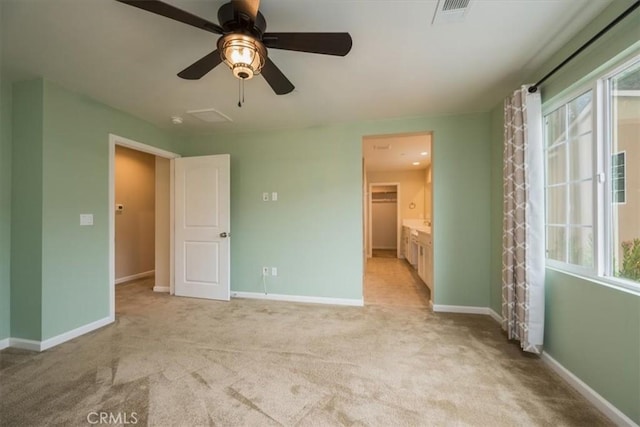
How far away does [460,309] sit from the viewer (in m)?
3.14

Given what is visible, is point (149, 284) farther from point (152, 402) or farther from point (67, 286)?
point (152, 402)

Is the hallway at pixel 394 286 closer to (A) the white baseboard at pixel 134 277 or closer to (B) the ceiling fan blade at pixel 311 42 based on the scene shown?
(B) the ceiling fan blade at pixel 311 42

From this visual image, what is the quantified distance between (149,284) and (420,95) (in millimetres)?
4886

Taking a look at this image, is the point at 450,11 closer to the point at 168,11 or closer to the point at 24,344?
the point at 168,11

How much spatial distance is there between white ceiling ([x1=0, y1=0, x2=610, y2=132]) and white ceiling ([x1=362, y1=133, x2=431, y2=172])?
1.04 meters

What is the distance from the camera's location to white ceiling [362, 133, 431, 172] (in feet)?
14.3

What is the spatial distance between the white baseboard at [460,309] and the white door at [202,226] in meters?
2.73

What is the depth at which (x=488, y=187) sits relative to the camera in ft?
10.1

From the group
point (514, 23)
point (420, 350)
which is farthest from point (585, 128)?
point (420, 350)

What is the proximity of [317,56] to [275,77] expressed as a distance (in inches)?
16.9

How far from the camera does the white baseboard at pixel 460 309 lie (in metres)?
3.08

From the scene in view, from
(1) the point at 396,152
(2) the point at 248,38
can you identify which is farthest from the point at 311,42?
(1) the point at 396,152

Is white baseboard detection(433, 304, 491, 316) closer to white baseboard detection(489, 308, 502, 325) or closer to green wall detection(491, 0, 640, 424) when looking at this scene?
white baseboard detection(489, 308, 502, 325)

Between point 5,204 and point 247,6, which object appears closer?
point 247,6
